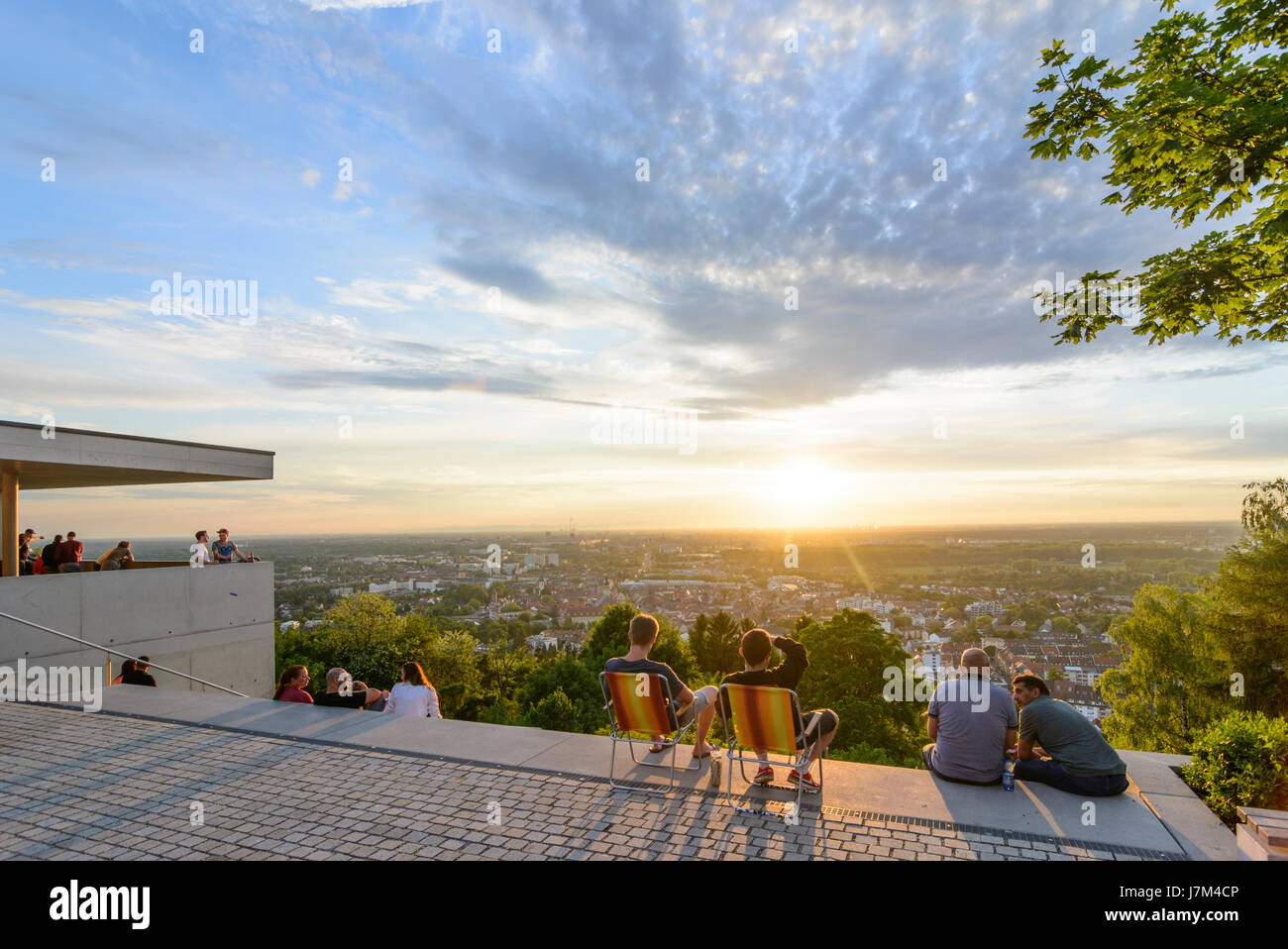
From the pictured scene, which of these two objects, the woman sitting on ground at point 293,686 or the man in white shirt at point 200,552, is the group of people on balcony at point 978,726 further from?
the man in white shirt at point 200,552

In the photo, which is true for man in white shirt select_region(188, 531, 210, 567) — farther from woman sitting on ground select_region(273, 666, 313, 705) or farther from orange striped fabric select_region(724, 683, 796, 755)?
orange striped fabric select_region(724, 683, 796, 755)

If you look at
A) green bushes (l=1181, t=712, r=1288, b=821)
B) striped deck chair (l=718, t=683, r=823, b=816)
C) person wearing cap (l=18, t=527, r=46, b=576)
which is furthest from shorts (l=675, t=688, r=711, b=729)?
person wearing cap (l=18, t=527, r=46, b=576)

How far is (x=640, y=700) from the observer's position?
18.2ft

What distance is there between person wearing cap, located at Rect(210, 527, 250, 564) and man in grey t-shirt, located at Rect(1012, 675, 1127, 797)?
17385 mm

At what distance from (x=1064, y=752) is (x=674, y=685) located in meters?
3.03

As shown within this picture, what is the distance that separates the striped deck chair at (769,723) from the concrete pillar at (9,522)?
16.0 meters

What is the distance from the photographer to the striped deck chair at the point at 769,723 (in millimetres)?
4973

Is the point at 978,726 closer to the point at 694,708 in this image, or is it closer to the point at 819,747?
the point at 819,747

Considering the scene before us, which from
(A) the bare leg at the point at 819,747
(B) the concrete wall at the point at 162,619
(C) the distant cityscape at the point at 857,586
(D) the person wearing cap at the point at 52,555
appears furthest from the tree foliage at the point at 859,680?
(D) the person wearing cap at the point at 52,555

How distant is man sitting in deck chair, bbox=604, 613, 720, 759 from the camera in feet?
19.2

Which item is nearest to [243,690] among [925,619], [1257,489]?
[925,619]

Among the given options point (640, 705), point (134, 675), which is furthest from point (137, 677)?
point (640, 705)
